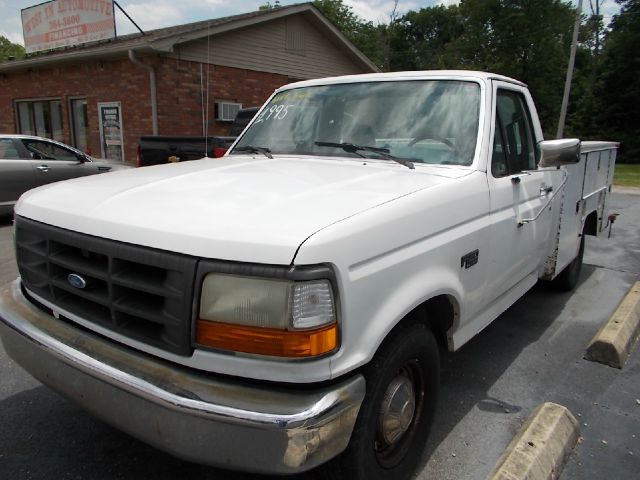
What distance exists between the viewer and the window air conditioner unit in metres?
14.2

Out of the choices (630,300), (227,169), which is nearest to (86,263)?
(227,169)

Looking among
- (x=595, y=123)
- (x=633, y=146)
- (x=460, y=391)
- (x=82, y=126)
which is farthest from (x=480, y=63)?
(x=460, y=391)

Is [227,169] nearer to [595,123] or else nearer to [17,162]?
[17,162]

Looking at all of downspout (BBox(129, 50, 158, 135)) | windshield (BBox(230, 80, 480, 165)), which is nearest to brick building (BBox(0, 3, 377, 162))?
downspout (BBox(129, 50, 158, 135))

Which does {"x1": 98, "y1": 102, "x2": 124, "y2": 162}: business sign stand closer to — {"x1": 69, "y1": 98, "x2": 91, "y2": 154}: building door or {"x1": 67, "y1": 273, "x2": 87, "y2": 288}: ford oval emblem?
{"x1": 69, "y1": 98, "x2": 91, "y2": 154}: building door

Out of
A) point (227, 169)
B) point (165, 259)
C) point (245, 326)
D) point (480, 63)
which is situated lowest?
point (245, 326)

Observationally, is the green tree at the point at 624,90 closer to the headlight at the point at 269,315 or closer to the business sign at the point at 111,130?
the business sign at the point at 111,130

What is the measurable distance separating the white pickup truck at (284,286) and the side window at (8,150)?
732 cm

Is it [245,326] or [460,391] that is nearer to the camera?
[245,326]

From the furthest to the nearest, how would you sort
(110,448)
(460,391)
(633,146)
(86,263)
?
(633,146) < (460,391) < (110,448) < (86,263)

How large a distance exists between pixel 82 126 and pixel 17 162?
7.47 m

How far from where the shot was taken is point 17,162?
345 inches

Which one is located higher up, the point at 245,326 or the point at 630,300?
the point at 245,326

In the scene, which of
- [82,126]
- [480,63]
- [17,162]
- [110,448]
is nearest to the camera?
[110,448]
